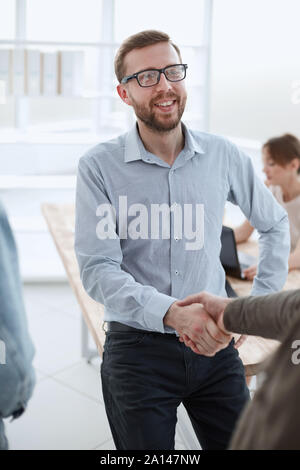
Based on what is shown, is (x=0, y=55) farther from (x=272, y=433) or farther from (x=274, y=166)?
(x=272, y=433)

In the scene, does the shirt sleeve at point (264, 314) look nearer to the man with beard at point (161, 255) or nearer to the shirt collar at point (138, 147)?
the man with beard at point (161, 255)

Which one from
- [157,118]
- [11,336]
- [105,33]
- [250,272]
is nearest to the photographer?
[11,336]

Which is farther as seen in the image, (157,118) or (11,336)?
(157,118)

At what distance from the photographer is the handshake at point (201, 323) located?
1.42 metres

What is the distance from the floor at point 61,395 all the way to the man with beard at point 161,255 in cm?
95

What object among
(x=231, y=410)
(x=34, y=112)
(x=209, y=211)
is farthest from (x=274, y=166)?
(x=34, y=112)

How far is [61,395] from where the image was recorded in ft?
9.06

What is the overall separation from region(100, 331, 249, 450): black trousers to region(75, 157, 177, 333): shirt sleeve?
68 millimetres

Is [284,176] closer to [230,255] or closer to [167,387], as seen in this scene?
[230,255]

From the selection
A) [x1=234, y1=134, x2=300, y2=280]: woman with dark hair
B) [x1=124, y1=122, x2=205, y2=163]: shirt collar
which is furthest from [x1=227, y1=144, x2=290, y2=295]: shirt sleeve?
[x1=234, y1=134, x2=300, y2=280]: woman with dark hair

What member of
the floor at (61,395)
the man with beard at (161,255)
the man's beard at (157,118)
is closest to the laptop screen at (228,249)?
the man with beard at (161,255)

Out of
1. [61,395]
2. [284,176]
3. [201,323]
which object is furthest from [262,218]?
[61,395]

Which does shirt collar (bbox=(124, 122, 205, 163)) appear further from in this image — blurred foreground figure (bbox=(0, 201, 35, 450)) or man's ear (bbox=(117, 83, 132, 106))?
blurred foreground figure (bbox=(0, 201, 35, 450))

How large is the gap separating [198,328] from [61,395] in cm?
155
